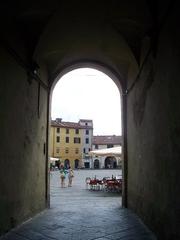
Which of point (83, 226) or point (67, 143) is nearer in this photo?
A: point (83, 226)

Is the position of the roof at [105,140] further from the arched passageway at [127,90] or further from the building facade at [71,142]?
the arched passageway at [127,90]

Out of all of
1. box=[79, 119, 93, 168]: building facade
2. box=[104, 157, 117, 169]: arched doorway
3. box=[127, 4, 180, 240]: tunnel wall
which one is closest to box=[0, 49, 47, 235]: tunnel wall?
box=[127, 4, 180, 240]: tunnel wall

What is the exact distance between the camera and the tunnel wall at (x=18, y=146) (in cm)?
589

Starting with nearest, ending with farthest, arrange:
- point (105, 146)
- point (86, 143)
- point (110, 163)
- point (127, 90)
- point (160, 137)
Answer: point (160, 137) → point (127, 90) → point (110, 163) → point (86, 143) → point (105, 146)

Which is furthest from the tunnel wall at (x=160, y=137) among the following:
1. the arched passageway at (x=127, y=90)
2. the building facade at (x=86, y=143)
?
the building facade at (x=86, y=143)

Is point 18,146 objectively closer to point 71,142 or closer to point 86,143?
point 71,142

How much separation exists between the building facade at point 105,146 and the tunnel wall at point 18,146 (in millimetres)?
61949

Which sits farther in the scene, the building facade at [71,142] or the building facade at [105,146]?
the building facade at [105,146]

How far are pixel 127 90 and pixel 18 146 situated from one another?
4.53 m

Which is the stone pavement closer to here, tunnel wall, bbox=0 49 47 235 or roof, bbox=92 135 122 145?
tunnel wall, bbox=0 49 47 235

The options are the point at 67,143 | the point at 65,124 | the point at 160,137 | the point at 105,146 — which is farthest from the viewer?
the point at 105,146

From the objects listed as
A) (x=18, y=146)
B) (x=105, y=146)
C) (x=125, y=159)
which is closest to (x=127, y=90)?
(x=125, y=159)

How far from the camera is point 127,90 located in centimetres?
1003

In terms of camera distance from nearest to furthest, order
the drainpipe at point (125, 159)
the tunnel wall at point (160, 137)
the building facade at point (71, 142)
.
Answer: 1. the tunnel wall at point (160, 137)
2. the drainpipe at point (125, 159)
3. the building facade at point (71, 142)
